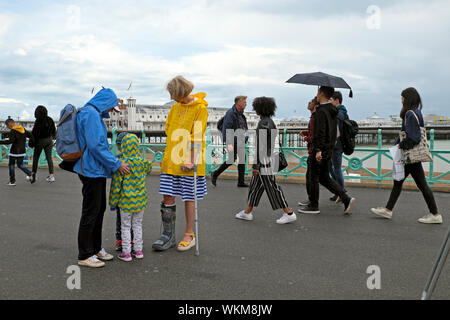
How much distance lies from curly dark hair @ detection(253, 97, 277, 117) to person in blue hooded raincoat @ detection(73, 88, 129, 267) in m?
2.34

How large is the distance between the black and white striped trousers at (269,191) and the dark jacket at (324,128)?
34.0 inches

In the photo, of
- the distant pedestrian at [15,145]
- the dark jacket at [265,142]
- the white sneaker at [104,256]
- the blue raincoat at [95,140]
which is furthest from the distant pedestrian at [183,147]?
the distant pedestrian at [15,145]

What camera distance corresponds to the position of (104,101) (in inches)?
165

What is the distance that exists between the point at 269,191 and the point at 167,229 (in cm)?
173

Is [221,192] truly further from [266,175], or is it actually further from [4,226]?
[4,226]

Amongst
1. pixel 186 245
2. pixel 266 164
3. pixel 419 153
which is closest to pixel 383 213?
pixel 419 153

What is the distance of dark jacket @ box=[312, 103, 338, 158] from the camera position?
623 cm

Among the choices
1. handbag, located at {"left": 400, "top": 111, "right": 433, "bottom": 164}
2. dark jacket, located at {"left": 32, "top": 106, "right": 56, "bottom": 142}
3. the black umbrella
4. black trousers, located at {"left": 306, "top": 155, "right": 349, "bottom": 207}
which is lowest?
black trousers, located at {"left": 306, "top": 155, "right": 349, "bottom": 207}

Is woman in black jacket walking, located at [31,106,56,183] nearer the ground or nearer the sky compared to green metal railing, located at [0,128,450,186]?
nearer the sky

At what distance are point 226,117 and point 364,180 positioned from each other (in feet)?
13.0

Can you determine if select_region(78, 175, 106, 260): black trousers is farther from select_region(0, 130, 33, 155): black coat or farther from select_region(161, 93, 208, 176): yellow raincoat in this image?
select_region(0, 130, 33, 155): black coat

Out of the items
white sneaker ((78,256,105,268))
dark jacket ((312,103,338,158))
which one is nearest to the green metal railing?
dark jacket ((312,103,338,158))

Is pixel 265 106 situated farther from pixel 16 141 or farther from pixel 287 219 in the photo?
pixel 16 141
